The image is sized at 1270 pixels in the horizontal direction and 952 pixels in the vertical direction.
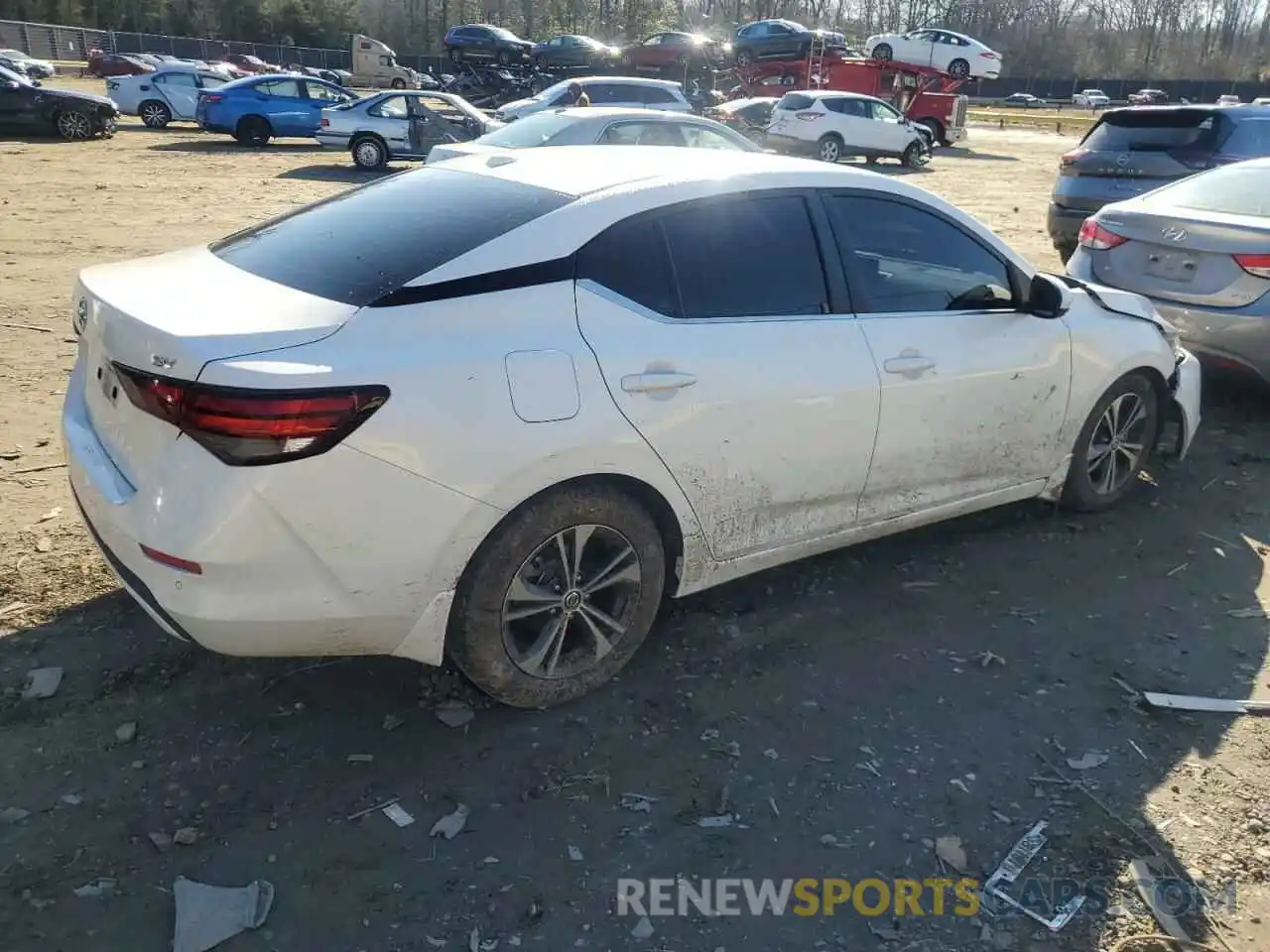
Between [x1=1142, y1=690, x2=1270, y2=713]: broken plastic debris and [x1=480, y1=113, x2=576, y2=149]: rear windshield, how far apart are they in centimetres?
984

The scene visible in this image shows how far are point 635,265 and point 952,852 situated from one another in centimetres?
195

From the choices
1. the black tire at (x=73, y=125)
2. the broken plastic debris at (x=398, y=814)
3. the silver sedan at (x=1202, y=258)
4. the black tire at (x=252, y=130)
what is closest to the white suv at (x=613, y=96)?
the black tire at (x=252, y=130)

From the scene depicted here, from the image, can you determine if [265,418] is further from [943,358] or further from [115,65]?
[115,65]

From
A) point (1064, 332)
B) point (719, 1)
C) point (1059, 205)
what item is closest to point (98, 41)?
point (719, 1)

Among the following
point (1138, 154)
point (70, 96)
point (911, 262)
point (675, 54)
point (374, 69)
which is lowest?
point (911, 262)

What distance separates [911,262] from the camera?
4.04 metres

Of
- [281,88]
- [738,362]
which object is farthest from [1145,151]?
[281,88]

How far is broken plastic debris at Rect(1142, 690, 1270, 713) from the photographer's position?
11.4 ft

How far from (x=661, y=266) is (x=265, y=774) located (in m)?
1.95

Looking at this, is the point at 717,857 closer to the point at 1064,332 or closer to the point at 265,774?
the point at 265,774

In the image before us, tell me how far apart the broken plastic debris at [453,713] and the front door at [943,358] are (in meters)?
Result: 1.63

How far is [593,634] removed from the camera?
335cm

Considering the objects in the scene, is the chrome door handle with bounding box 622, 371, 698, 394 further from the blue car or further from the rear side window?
the rear side window

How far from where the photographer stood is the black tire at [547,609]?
3.01 meters
